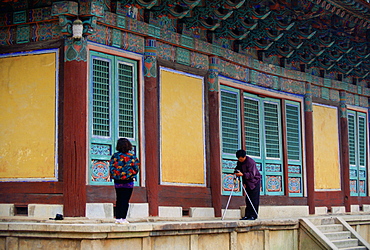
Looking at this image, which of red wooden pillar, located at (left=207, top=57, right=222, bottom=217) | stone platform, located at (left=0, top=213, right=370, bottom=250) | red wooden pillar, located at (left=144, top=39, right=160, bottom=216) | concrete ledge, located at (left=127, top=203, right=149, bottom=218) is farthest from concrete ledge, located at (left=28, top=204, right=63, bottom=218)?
red wooden pillar, located at (left=207, top=57, right=222, bottom=217)

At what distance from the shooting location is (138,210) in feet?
44.8

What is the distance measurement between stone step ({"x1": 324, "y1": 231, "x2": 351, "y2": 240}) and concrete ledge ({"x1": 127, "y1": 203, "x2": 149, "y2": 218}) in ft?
12.2

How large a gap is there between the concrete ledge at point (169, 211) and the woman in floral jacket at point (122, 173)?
2.95 meters

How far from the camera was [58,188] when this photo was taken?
498 inches

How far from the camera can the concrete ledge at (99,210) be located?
12702 millimetres

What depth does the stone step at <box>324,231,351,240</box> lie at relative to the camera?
48.3 feet

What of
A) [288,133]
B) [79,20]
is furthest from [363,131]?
[79,20]

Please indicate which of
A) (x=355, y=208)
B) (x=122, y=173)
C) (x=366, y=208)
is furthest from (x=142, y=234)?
(x=366, y=208)

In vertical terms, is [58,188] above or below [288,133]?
below

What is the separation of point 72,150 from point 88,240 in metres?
2.79

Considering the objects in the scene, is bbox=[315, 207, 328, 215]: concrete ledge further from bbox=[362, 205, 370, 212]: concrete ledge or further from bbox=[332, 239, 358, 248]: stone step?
bbox=[332, 239, 358, 248]: stone step

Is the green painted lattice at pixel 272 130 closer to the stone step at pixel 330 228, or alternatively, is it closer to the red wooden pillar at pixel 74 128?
the stone step at pixel 330 228

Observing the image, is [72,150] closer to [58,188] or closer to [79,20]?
[58,188]

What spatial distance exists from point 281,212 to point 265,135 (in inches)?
76.8
